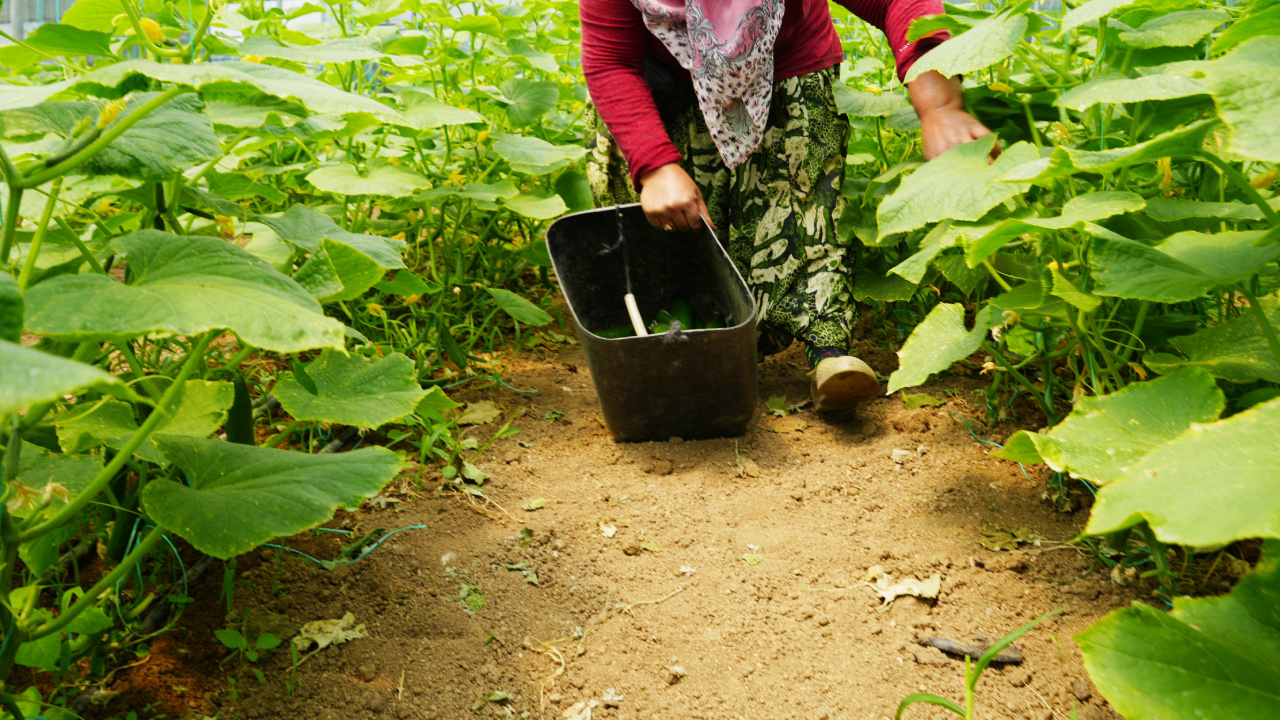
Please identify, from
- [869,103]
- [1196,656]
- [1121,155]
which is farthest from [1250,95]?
[869,103]

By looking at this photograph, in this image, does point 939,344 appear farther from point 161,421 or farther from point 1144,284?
point 161,421

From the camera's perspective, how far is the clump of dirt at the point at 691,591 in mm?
1089

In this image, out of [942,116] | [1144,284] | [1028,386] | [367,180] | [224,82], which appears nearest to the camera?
[224,82]

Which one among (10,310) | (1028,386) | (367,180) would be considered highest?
(10,310)

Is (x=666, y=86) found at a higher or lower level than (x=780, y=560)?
higher

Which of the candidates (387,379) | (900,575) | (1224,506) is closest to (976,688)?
(900,575)

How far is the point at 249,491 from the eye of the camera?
936 mm

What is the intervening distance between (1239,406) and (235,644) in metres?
1.44

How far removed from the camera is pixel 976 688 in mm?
1054

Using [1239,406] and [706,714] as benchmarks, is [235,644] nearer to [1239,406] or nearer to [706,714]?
[706,714]

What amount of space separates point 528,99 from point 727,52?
2.13 feet

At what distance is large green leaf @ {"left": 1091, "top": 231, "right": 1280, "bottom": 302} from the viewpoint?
0.94 m

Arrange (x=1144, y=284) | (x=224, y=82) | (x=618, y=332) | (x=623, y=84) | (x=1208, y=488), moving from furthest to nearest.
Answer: (x=618, y=332) < (x=623, y=84) < (x=1144, y=284) < (x=224, y=82) < (x=1208, y=488)

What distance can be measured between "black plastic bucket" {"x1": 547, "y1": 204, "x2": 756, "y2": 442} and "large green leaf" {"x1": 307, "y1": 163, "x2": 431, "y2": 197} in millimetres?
345
